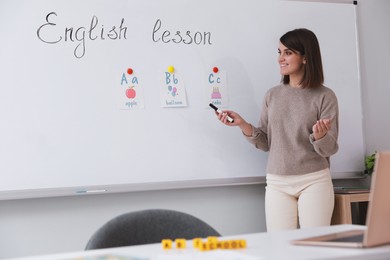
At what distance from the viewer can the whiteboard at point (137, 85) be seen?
3068 mm

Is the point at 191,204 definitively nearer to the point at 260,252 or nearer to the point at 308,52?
the point at 308,52

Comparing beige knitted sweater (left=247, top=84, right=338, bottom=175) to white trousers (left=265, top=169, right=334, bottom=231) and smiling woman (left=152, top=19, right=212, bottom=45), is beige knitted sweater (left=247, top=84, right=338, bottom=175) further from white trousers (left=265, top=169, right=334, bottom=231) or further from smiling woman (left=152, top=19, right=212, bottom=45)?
smiling woman (left=152, top=19, right=212, bottom=45)

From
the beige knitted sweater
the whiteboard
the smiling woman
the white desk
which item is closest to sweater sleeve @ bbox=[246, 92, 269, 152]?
the beige knitted sweater

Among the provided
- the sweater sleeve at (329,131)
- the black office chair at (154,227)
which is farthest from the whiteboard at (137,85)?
the black office chair at (154,227)

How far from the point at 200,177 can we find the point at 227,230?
38cm

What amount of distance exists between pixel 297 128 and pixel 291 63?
37 centimetres

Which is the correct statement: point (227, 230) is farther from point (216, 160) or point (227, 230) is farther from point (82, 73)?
point (82, 73)

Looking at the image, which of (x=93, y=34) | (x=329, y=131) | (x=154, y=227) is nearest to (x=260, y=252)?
(x=154, y=227)

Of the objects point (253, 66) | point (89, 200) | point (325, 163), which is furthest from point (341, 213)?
point (89, 200)

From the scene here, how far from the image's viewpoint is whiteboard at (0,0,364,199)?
307cm

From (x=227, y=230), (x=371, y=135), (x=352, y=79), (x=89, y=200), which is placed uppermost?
(x=352, y=79)

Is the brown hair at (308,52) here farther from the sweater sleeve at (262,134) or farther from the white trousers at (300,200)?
the white trousers at (300,200)

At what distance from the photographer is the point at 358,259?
1.35 metres

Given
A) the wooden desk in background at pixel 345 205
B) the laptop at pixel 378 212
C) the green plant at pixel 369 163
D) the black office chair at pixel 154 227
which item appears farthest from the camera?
the green plant at pixel 369 163
